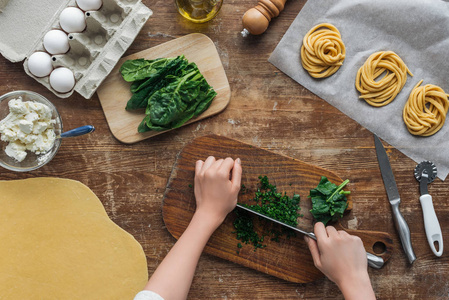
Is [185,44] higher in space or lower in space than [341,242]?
higher

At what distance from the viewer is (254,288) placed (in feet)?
6.32

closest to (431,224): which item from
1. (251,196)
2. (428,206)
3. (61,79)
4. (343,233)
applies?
(428,206)

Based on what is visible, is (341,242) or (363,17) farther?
(363,17)

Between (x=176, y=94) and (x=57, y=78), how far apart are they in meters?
0.60

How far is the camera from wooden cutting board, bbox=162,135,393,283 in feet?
6.21

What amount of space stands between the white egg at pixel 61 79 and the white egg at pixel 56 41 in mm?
97

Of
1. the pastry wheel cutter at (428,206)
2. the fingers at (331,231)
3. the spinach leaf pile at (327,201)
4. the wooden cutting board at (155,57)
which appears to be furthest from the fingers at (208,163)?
the pastry wheel cutter at (428,206)

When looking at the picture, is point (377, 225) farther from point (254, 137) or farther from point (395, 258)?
point (254, 137)

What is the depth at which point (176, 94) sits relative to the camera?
1822 mm

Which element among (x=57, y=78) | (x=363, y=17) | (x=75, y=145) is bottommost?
(x=75, y=145)

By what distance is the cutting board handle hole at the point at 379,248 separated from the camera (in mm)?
1914

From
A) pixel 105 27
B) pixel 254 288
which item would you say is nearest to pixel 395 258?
pixel 254 288

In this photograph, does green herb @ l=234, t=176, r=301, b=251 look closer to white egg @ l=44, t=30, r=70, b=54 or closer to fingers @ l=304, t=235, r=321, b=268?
fingers @ l=304, t=235, r=321, b=268

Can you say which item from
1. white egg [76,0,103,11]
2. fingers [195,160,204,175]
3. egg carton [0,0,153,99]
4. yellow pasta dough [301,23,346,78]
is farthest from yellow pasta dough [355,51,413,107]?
white egg [76,0,103,11]
